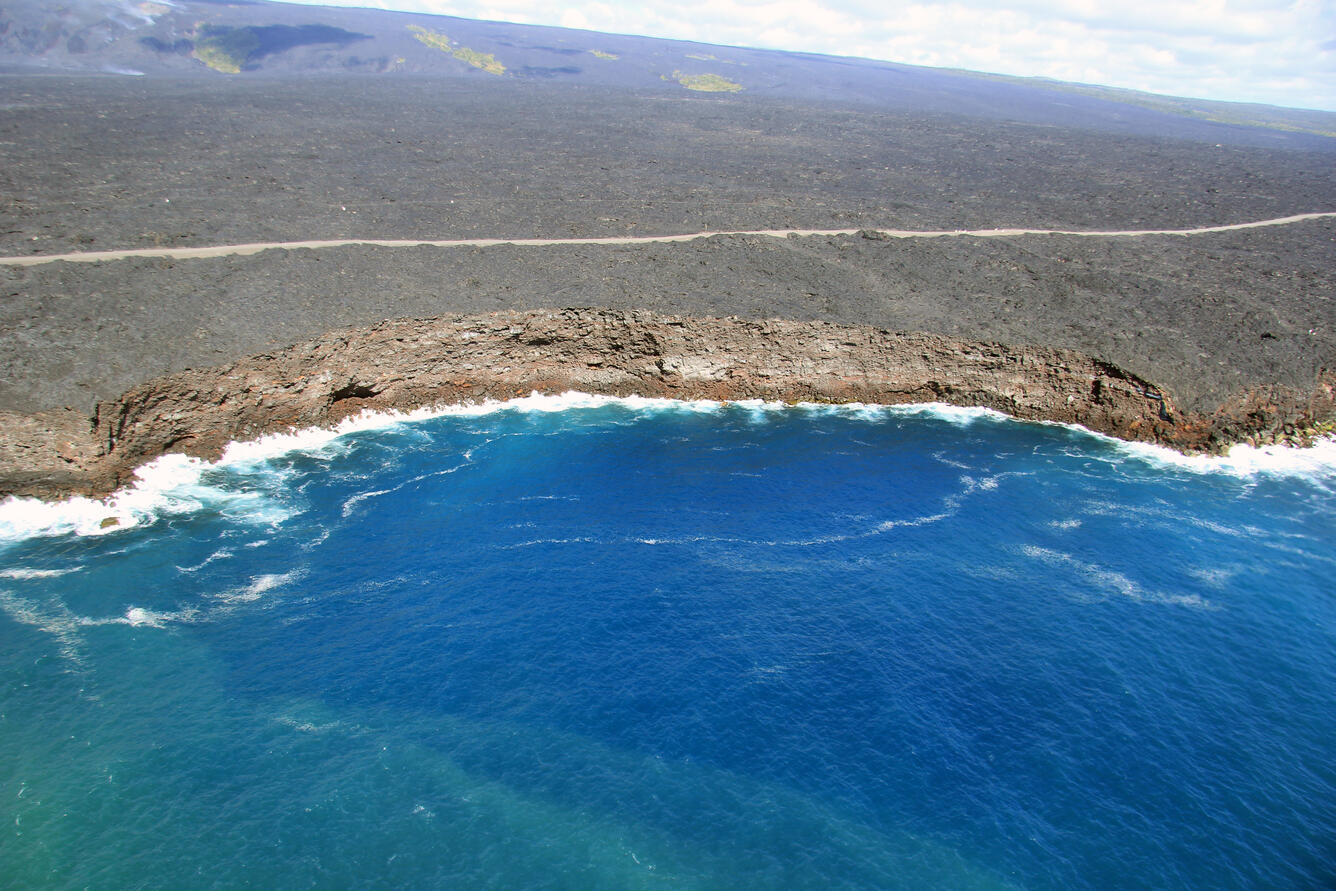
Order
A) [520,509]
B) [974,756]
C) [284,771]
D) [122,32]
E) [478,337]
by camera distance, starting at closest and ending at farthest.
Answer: [284,771], [974,756], [520,509], [478,337], [122,32]

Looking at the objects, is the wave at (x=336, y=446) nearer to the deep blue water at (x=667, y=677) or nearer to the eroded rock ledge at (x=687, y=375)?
the deep blue water at (x=667, y=677)

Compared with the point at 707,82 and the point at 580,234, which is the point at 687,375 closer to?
the point at 580,234

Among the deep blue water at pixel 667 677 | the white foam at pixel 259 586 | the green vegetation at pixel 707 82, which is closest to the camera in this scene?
the deep blue water at pixel 667 677

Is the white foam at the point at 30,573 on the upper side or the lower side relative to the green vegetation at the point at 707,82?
lower

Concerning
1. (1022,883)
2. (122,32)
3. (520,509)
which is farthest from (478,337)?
(122,32)

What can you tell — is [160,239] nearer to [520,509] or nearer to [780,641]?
[520,509]

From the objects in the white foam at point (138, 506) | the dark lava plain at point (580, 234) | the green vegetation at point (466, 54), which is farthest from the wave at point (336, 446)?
the green vegetation at point (466, 54)

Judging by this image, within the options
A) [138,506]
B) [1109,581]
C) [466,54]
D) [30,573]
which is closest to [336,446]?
[138,506]
